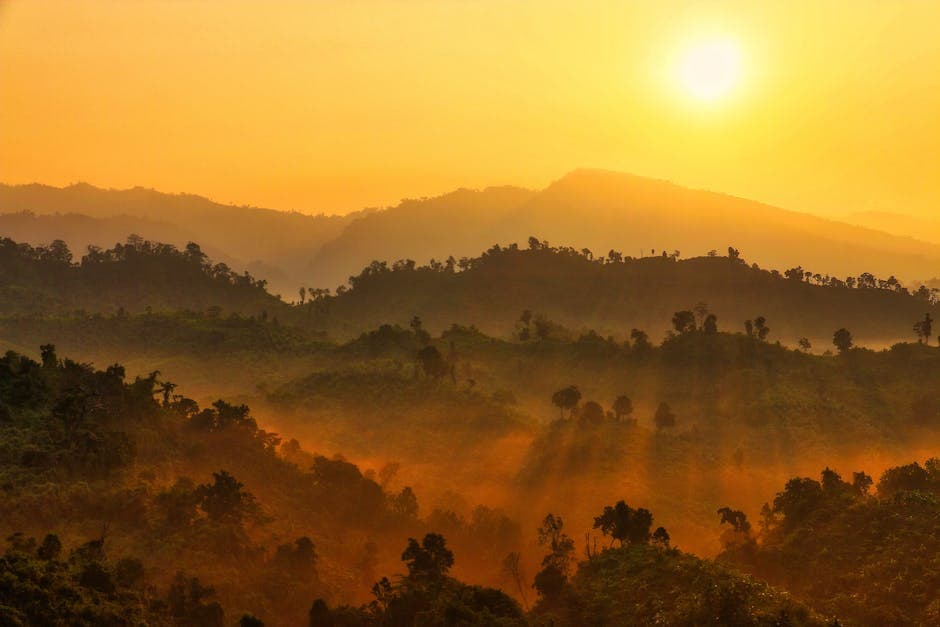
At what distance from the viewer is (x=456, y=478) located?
84.1 meters

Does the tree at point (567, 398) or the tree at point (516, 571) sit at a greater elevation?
the tree at point (567, 398)

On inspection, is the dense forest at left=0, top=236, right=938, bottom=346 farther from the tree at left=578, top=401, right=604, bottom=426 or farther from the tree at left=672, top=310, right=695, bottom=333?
the tree at left=578, top=401, right=604, bottom=426

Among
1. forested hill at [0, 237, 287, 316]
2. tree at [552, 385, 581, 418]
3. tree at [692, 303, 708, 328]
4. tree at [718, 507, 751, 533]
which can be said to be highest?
tree at [692, 303, 708, 328]

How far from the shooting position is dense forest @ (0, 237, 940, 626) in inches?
1561

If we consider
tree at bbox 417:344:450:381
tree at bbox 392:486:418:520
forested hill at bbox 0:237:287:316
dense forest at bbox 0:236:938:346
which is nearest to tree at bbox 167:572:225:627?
tree at bbox 392:486:418:520

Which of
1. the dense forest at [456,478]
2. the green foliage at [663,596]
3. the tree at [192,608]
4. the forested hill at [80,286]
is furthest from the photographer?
the forested hill at [80,286]

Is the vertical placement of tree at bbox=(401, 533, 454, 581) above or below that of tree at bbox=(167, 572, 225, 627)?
above

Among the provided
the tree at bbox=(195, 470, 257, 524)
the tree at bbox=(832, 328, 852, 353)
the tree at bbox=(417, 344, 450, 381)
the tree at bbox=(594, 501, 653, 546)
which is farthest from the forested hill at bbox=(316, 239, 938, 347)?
the tree at bbox=(195, 470, 257, 524)

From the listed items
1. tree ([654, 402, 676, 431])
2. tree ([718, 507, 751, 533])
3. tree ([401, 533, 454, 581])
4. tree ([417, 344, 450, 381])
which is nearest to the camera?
tree ([401, 533, 454, 581])

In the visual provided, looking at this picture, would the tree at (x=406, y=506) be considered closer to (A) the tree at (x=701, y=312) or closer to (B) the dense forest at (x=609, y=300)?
(A) the tree at (x=701, y=312)

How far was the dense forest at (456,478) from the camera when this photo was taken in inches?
1561

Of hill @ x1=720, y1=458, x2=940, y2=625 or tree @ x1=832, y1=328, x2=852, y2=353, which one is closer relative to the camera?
hill @ x1=720, y1=458, x2=940, y2=625

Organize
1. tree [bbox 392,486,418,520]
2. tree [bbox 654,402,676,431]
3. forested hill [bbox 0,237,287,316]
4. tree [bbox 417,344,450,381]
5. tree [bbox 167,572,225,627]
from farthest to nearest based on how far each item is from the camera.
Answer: forested hill [bbox 0,237,287,316] < tree [bbox 417,344,450,381] < tree [bbox 654,402,676,431] < tree [bbox 392,486,418,520] < tree [bbox 167,572,225,627]

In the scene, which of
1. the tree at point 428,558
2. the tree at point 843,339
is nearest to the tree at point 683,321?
the tree at point 843,339
